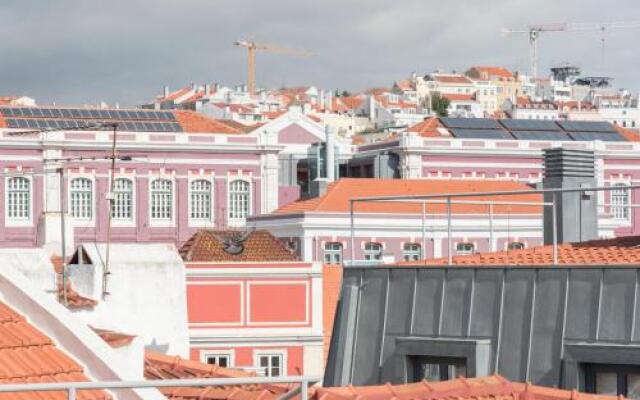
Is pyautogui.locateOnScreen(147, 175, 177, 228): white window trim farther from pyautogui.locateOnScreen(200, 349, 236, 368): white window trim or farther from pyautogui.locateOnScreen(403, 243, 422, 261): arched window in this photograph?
pyautogui.locateOnScreen(200, 349, 236, 368): white window trim

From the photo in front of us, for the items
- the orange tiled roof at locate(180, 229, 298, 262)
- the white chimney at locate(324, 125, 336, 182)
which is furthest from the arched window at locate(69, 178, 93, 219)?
the orange tiled roof at locate(180, 229, 298, 262)

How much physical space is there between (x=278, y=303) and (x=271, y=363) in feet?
4.40

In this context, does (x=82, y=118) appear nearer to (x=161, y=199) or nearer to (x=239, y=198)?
(x=161, y=199)

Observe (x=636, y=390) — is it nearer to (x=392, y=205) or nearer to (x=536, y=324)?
(x=536, y=324)

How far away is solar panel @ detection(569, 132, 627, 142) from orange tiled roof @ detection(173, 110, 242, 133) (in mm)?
17251

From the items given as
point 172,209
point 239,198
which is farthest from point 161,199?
point 239,198

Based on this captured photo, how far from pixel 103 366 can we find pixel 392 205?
2732 inches

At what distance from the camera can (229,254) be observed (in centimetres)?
5525

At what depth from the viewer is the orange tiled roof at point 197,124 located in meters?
104

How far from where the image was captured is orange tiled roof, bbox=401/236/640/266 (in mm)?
15477

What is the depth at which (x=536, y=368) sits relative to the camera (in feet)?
48.5

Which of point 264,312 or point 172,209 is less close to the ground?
point 172,209

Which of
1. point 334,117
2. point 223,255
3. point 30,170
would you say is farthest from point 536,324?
point 334,117

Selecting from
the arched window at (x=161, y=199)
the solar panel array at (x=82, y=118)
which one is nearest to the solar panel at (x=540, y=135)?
the solar panel array at (x=82, y=118)
